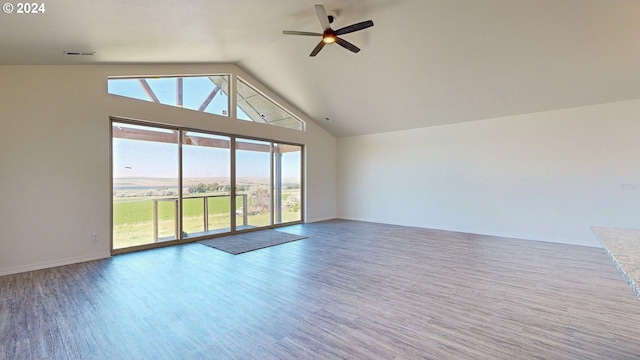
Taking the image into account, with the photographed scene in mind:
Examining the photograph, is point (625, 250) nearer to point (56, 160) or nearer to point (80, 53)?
point (80, 53)

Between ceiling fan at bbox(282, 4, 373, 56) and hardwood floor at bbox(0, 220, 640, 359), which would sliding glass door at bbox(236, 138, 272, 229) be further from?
ceiling fan at bbox(282, 4, 373, 56)

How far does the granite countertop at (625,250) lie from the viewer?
0.95 metres

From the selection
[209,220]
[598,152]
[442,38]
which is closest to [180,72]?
[209,220]

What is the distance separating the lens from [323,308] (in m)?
2.57

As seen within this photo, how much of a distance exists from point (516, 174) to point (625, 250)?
5042 millimetres

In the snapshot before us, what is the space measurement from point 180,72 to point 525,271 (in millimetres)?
6401

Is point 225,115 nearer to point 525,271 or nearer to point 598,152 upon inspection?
point 525,271

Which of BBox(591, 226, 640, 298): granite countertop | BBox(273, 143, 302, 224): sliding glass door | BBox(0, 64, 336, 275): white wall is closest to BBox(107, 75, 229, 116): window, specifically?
BBox(0, 64, 336, 275): white wall

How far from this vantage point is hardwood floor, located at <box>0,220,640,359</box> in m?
1.97

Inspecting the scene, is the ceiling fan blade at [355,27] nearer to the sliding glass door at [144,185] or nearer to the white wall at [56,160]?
the white wall at [56,160]

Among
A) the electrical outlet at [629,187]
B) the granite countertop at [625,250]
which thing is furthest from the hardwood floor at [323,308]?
the electrical outlet at [629,187]

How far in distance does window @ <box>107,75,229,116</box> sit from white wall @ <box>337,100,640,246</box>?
13.6 feet

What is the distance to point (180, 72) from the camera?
514cm

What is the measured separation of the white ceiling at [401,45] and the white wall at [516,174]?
1.31 ft
